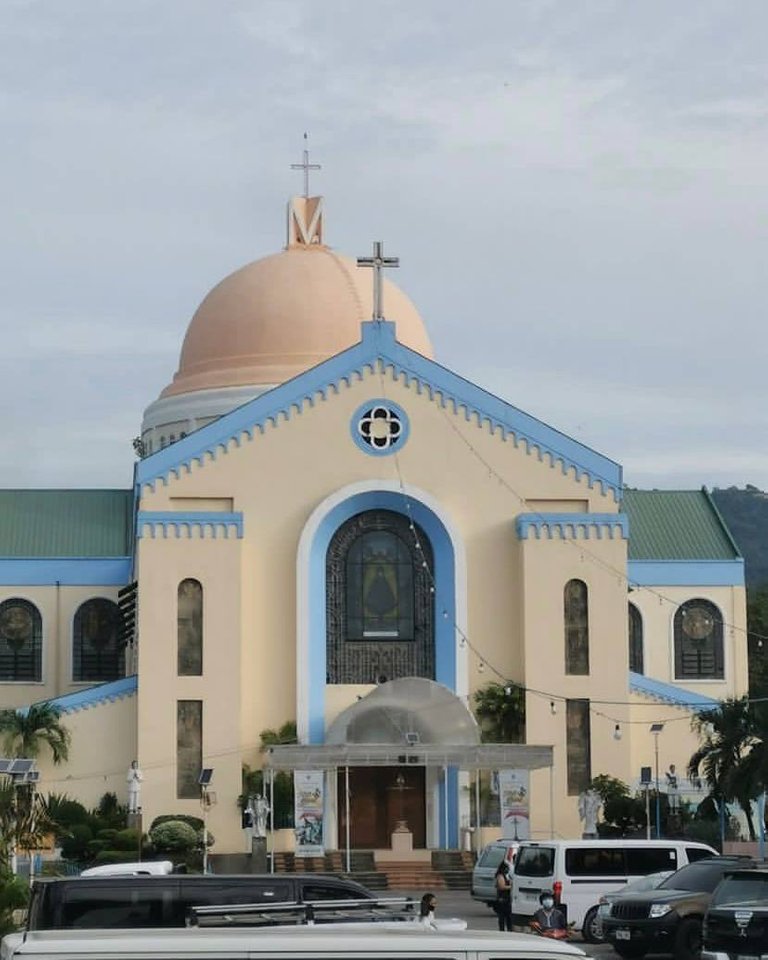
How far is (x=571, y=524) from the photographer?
52.7 metres

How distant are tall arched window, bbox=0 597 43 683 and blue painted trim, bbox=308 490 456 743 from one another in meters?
12.4

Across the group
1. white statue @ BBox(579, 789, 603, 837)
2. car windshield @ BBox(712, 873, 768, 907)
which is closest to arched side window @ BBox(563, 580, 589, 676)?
white statue @ BBox(579, 789, 603, 837)

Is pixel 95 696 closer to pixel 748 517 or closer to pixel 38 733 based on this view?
pixel 38 733

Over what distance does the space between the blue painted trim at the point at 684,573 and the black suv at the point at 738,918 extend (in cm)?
3794

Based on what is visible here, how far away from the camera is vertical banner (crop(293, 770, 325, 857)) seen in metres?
49.0

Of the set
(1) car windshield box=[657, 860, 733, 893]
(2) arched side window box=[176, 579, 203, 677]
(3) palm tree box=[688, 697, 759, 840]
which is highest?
(2) arched side window box=[176, 579, 203, 677]

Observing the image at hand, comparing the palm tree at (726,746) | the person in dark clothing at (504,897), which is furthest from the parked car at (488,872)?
the palm tree at (726,746)

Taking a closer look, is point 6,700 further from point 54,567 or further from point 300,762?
point 300,762

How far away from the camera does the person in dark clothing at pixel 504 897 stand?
3225 centimetres

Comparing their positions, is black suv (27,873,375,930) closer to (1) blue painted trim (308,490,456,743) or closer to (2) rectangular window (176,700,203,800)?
(2) rectangular window (176,700,203,800)

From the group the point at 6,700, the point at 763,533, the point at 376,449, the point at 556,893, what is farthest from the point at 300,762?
the point at 763,533

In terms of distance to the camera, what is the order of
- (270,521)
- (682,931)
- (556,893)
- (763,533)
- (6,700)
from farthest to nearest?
(763,533) < (6,700) < (270,521) < (556,893) < (682,931)

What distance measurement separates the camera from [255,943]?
1216cm

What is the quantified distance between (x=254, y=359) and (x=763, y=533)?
125247 mm
